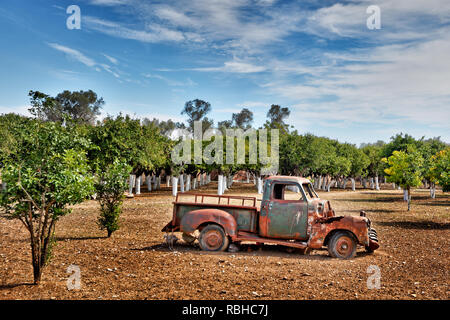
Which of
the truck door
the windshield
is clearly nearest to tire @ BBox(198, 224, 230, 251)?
the truck door

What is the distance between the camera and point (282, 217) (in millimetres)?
11367

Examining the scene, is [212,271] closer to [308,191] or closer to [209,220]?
[209,220]

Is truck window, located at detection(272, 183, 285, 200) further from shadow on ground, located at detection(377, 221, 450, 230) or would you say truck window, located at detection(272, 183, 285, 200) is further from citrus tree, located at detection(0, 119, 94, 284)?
shadow on ground, located at detection(377, 221, 450, 230)

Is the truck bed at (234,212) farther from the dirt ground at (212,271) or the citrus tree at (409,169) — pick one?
the citrus tree at (409,169)

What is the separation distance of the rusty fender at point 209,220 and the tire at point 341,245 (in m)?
3.19

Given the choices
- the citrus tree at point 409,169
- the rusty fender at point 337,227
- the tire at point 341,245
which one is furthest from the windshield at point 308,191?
the citrus tree at point 409,169

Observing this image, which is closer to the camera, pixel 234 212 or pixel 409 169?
pixel 234 212

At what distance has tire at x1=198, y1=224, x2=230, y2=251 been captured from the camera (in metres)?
11.7

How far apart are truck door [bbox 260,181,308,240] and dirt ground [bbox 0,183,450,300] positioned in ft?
2.51

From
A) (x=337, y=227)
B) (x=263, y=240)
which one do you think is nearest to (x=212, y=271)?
(x=263, y=240)

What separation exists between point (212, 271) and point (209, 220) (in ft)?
7.92

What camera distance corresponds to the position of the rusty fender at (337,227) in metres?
11.0
